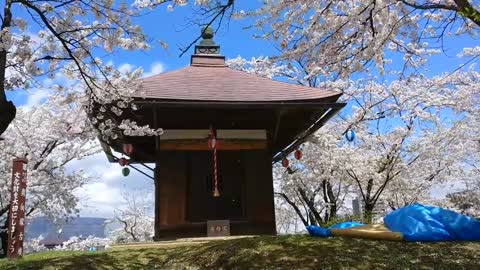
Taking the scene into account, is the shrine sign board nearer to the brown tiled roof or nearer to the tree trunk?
the brown tiled roof

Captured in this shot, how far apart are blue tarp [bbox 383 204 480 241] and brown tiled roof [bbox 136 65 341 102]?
2931 mm

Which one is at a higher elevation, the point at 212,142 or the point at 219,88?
the point at 219,88

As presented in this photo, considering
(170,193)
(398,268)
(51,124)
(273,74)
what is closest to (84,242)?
(51,124)

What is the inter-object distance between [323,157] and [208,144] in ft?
22.2

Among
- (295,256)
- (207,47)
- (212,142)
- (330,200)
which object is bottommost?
(295,256)

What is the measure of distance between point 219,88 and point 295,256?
463 centimetres

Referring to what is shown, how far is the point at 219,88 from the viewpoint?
8898mm

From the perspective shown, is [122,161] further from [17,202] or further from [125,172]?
[17,202]

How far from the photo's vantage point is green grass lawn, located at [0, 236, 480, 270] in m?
4.79

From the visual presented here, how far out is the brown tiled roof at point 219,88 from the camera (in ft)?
27.0

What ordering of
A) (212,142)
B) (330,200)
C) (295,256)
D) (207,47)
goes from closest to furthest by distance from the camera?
1. (295,256)
2. (212,142)
3. (207,47)
4. (330,200)

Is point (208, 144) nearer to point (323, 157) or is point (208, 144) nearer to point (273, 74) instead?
point (323, 157)

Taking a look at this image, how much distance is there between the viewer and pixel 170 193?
8570 millimetres

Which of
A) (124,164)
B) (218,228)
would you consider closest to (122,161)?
(124,164)
